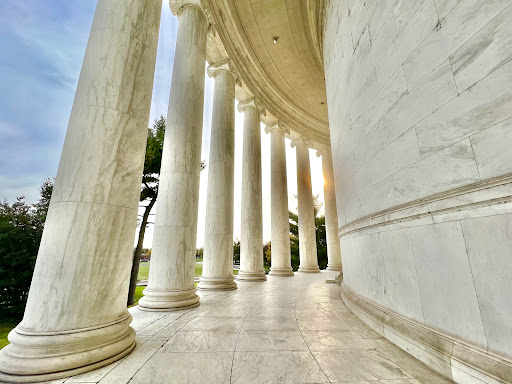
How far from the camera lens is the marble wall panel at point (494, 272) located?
Answer: 19.3 m

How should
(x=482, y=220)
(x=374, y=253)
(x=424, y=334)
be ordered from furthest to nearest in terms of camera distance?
(x=374, y=253) < (x=424, y=334) < (x=482, y=220)

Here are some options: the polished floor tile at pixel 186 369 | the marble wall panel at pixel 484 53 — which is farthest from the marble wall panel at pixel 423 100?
the polished floor tile at pixel 186 369

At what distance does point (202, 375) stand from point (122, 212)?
23253 mm

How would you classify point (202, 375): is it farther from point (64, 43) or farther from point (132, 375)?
point (64, 43)

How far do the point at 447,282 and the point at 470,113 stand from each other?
17.4 m

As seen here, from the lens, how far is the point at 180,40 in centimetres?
7325

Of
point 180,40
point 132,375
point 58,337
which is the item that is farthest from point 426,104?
point 180,40

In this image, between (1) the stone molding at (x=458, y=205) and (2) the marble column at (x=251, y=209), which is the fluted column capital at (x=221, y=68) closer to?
(2) the marble column at (x=251, y=209)

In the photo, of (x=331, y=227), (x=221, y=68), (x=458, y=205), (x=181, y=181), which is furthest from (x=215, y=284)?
(x=331, y=227)

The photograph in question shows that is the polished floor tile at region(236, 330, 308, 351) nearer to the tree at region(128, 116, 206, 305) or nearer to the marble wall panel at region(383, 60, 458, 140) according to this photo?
the marble wall panel at region(383, 60, 458, 140)

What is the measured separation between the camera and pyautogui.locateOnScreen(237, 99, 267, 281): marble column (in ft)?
356

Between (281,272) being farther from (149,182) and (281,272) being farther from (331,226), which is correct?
(149,182)

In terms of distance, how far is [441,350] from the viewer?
961 inches

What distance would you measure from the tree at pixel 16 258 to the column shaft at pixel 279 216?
116 meters
